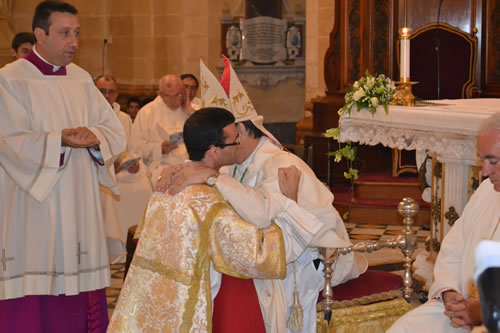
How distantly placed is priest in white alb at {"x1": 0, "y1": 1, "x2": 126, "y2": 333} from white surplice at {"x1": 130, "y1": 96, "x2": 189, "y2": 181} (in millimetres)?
3599

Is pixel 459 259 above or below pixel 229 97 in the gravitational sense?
below

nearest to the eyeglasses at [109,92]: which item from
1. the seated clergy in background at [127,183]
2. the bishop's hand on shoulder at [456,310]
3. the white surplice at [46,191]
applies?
the seated clergy in background at [127,183]

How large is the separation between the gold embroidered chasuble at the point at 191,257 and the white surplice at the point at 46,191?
1.02 meters

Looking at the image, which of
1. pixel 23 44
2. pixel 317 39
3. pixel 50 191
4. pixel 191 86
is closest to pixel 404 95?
pixel 50 191

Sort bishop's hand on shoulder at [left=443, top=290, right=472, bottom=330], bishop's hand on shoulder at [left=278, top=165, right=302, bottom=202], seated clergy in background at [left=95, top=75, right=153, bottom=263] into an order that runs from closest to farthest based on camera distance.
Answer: bishop's hand on shoulder at [left=443, top=290, right=472, bottom=330]
bishop's hand on shoulder at [left=278, top=165, right=302, bottom=202]
seated clergy in background at [left=95, top=75, right=153, bottom=263]

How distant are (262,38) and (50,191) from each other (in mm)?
10622

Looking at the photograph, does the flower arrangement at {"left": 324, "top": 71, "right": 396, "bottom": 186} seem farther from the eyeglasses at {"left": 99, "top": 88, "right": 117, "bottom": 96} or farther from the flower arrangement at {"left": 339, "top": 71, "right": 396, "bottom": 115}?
the eyeglasses at {"left": 99, "top": 88, "right": 117, "bottom": 96}

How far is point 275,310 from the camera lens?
3.50 m

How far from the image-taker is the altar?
442 cm

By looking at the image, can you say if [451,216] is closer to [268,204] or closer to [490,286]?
[268,204]

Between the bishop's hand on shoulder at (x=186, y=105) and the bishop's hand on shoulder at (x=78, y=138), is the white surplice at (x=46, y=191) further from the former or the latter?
the bishop's hand on shoulder at (x=186, y=105)

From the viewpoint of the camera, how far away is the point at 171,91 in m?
8.37

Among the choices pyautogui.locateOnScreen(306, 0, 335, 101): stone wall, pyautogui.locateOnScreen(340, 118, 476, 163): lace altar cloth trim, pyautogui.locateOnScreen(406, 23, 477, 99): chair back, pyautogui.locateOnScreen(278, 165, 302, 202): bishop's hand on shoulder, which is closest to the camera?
pyautogui.locateOnScreen(278, 165, 302, 202): bishop's hand on shoulder

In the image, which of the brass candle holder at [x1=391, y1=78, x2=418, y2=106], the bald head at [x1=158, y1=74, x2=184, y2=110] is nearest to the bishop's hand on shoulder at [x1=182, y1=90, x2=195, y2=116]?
the bald head at [x1=158, y1=74, x2=184, y2=110]
